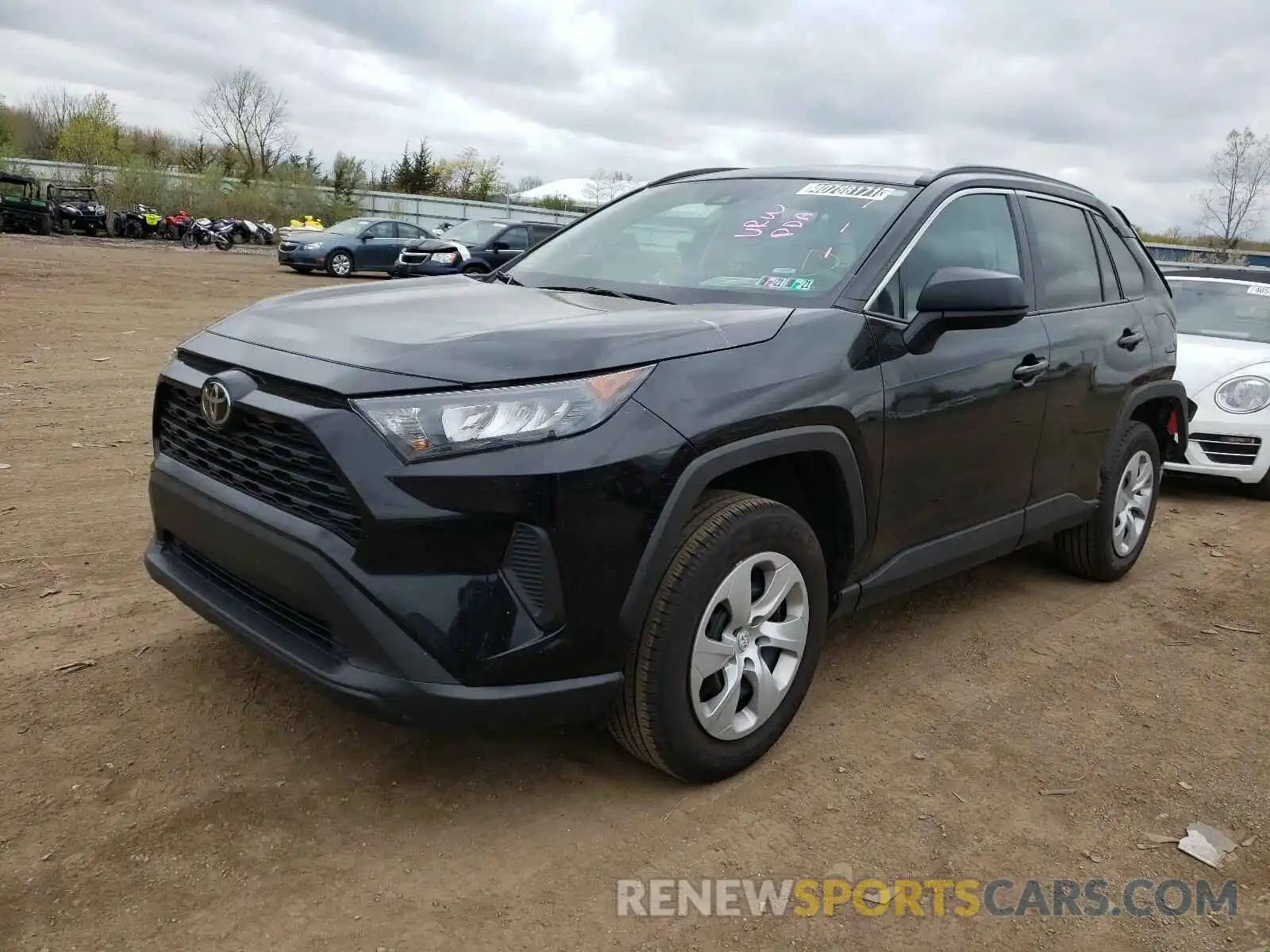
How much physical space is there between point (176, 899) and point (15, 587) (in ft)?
6.99

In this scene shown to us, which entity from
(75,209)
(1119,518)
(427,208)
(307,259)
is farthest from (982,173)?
(427,208)

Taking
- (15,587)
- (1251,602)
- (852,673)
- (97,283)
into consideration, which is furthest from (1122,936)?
(97,283)

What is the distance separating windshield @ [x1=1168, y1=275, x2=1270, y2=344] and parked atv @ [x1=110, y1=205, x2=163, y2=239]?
3262cm

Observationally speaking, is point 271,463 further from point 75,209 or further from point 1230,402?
point 75,209

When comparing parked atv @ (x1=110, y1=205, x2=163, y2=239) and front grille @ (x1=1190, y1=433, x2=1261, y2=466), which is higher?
parked atv @ (x1=110, y1=205, x2=163, y2=239)

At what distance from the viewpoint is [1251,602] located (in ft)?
15.6

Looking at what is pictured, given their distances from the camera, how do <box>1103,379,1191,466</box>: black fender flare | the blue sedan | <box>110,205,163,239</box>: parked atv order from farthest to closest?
<box>110,205,163,239</box>: parked atv → the blue sedan → <box>1103,379,1191,466</box>: black fender flare

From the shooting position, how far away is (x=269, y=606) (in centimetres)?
263

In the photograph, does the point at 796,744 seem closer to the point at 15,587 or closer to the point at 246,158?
the point at 15,587

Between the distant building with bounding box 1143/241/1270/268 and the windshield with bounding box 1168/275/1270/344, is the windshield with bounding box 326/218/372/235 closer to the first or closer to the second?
the windshield with bounding box 1168/275/1270/344

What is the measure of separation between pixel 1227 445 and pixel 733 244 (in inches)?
192

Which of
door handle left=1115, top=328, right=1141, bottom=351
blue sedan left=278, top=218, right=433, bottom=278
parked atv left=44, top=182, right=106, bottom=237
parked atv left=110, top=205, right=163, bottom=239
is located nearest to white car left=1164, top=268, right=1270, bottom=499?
door handle left=1115, top=328, right=1141, bottom=351

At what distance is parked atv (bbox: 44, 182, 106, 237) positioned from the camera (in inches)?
1224

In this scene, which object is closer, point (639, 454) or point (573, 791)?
point (639, 454)
